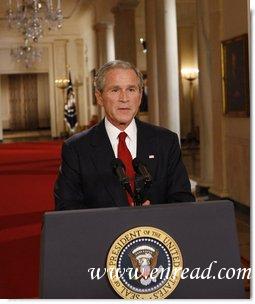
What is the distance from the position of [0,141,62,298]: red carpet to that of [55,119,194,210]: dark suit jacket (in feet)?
8.09

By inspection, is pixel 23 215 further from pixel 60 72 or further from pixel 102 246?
pixel 60 72

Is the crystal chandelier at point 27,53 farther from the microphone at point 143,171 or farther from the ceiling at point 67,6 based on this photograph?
the microphone at point 143,171

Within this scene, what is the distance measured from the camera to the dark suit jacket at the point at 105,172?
6.82 ft

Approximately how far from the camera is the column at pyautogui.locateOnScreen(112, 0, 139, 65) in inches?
553

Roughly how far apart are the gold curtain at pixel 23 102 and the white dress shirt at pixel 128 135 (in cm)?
3067

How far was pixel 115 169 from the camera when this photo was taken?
1758 mm

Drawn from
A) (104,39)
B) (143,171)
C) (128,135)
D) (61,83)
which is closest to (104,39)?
(104,39)

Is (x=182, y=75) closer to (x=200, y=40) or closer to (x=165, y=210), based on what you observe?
(x=200, y=40)

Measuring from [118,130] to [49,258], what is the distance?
2.96ft

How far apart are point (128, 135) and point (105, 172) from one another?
0.57 feet

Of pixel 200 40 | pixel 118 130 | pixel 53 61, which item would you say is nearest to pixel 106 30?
pixel 53 61

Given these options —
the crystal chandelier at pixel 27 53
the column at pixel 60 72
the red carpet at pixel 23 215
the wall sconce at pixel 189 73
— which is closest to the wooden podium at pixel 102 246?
the red carpet at pixel 23 215

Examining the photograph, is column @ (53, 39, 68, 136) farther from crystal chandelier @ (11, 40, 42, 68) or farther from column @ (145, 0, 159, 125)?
column @ (145, 0, 159, 125)

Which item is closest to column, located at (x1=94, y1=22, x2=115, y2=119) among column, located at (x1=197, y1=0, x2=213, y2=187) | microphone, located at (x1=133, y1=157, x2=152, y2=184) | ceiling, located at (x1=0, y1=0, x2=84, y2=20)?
ceiling, located at (x1=0, y1=0, x2=84, y2=20)
